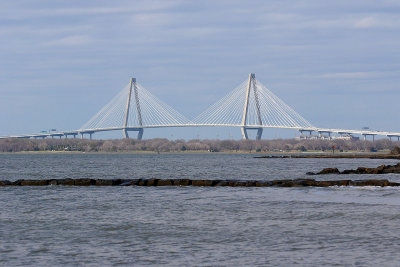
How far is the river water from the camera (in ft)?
36.3

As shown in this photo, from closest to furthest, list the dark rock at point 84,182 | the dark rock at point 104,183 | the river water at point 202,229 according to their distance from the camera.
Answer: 1. the river water at point 202,229
2. the dark rock at point 104,183
3. the dark rock at point 84,182

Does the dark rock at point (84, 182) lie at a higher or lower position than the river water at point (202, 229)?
higher

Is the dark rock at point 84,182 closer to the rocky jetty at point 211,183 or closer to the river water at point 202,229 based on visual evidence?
the rocky jetty at point 211,183

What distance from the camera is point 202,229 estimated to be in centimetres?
1438

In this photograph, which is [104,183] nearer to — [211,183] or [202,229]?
[211,183]

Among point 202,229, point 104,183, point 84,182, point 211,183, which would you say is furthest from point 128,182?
point 202,229

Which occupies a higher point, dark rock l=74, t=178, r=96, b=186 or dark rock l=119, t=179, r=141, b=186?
dark rock l=74, t=178, r=96, b=186

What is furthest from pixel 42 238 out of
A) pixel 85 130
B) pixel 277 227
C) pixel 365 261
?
pixel 85 130

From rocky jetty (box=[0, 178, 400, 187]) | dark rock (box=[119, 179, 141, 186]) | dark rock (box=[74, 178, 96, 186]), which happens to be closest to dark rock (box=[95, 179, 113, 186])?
rocky jetty (box=[0, 178, 400, 187])

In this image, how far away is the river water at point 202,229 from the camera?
11070 millimetres

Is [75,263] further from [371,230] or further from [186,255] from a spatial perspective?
[371,230]

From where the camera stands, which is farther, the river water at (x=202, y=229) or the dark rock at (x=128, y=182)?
the dark rock at (x=128, y=182)

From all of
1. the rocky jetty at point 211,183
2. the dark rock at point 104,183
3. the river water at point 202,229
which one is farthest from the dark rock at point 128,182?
the river water at point 202,229

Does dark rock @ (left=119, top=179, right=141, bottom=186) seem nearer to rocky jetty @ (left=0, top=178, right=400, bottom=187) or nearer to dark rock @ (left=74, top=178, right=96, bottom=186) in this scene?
rocky jetty @ (left=0, top=178, right=400, bottom=187)
